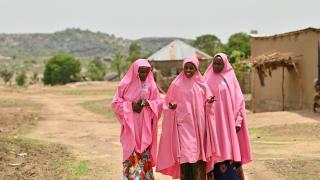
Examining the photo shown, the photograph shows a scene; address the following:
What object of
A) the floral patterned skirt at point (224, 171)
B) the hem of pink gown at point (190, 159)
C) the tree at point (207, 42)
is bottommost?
the floral patterned skirt at point (224, 171)

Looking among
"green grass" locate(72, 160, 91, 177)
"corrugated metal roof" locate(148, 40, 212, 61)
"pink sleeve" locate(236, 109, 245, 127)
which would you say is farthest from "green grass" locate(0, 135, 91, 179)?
"corrugated metal roof" locate(148, 40, 212, 61)

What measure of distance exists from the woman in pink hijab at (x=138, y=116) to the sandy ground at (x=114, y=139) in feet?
6.71

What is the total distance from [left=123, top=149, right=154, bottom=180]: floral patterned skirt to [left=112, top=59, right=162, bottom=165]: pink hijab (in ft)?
0.20

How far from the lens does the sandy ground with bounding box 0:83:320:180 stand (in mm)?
9220

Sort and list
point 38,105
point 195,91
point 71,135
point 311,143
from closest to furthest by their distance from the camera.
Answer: point 195,91 → point 311,143 → point 71,135 → point 38,105

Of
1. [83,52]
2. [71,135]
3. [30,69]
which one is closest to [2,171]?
[71,135]

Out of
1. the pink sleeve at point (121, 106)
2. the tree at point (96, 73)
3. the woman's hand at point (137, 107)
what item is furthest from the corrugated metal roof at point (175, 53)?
the woman's hand at point (137, 107)

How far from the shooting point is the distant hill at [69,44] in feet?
458

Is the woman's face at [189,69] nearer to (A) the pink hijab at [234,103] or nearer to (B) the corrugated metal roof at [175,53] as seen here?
(A) the pink hijab at [234,103]

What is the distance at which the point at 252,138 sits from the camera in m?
13.2

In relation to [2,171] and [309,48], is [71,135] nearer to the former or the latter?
[2,171]

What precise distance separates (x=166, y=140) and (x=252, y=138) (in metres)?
7.16

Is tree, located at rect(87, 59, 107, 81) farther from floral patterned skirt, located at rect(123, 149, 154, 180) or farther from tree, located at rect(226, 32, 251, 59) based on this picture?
floral patterned skirt, located at rect(123, 149, 154, 180)

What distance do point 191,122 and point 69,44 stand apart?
14771cm
